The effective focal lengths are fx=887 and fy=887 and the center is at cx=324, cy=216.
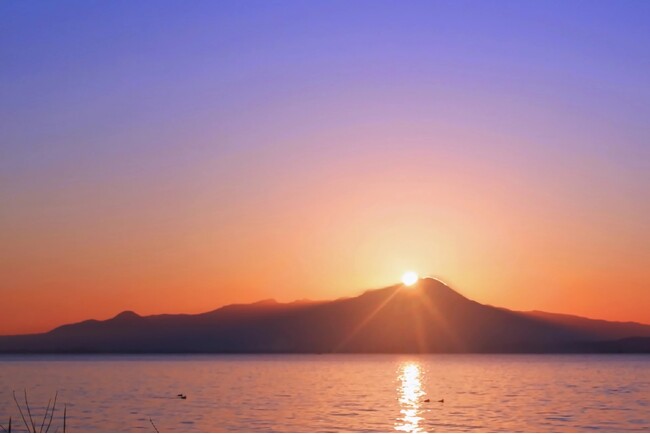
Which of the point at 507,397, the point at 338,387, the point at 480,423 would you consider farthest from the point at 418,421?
the point at 338,387

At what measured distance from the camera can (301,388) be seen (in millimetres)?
101000

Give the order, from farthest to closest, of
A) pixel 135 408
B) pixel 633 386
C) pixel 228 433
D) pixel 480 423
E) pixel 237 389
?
1. pixel 633 386
2. pixel 237 389
3. pixel 135 408
4. pixel 480 423
5. pixel 228 433

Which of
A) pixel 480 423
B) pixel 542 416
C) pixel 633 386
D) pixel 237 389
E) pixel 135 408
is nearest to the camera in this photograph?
pixel 480 423

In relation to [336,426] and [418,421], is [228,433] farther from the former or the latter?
[418,421]

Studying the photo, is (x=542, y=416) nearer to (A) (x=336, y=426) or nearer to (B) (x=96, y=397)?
(A) (x=336, y=426)

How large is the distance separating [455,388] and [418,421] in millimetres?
45310

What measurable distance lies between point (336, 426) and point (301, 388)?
151 feet

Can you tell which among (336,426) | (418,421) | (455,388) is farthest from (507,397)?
(336,426)

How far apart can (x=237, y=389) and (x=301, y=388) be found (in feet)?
24.3

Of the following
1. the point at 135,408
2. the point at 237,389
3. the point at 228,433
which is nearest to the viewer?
the point at 228,433

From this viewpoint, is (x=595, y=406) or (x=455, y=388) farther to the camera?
(x=455, y=388)

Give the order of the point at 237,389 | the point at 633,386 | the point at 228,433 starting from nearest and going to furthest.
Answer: the point at 228,433 < the point at 237,389 < the point at 633,386

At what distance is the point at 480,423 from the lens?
5828 cm

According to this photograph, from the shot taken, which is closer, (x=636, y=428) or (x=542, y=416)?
(x=636, y=428)
